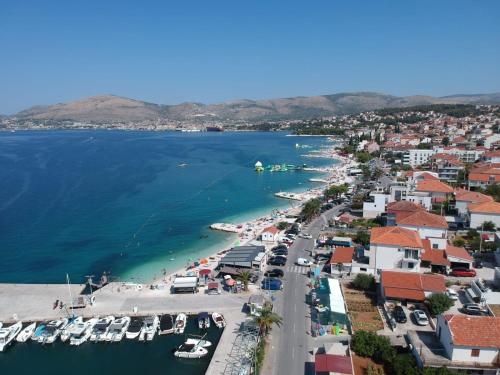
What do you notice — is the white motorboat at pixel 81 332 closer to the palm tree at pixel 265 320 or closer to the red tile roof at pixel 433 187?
the palm tree at pixel 265 320

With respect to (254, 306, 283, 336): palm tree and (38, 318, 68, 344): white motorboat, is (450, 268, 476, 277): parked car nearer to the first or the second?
(254, 306, 283, 336): palm tree

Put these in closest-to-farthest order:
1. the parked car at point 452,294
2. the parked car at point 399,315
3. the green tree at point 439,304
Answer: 1. the parked car at point 399,315
2. the green tree at point 439,304
3. the parked car at point 452,294

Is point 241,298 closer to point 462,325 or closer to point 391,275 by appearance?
point 391,275

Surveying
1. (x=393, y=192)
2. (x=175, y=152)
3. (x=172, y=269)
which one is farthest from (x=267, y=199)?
(x=175, y=152)


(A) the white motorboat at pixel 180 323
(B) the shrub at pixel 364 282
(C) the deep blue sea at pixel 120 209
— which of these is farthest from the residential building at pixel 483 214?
(A) the white motorboat at pixel 180 323

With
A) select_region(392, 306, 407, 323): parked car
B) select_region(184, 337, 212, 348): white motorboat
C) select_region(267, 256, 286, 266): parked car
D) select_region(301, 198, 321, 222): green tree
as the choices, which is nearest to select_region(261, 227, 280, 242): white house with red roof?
select_region(267, 256, 286, 266): parked car

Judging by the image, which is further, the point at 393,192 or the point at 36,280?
the point at 393,192
